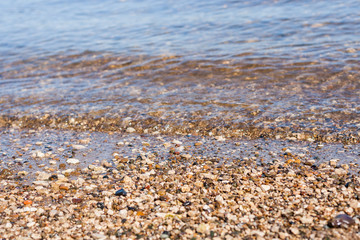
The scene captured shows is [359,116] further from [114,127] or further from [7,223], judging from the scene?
[7,223]

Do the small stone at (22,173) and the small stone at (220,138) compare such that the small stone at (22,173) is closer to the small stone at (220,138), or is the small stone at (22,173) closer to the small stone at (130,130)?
the small stone at (130,130)

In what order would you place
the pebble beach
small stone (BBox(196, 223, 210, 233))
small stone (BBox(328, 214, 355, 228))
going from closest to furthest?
small stone (BBox(328, 214, 355, 228))
small stone (BBox(196, 223, 210, 233))
the pebble beach

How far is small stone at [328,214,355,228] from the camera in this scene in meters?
4.18

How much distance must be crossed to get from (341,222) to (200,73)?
8.23m

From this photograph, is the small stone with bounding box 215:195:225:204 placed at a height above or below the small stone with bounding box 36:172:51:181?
below

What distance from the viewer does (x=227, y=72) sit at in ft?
38.1

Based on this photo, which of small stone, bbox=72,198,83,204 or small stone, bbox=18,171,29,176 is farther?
small stone, bbox=18,171,29,176

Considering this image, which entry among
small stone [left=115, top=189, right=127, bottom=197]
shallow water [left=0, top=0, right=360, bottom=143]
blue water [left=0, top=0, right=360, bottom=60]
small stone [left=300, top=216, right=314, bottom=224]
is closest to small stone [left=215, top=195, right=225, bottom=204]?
small stone [left=300, top=216, right=314, bottom=224]

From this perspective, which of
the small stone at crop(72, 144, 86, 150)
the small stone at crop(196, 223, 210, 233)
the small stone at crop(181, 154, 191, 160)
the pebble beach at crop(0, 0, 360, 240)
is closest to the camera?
the small stone at crop(196, 223, 210, 233)

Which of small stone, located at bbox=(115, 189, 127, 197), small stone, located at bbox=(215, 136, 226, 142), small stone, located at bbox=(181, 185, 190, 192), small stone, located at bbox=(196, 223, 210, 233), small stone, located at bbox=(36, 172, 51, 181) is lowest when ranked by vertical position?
small stone, located at bbox=(215, 136, 226, 142)

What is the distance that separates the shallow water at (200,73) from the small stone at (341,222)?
2892mm

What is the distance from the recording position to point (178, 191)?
5.21 meters

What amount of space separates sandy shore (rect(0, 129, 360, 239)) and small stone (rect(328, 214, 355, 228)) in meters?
0.01

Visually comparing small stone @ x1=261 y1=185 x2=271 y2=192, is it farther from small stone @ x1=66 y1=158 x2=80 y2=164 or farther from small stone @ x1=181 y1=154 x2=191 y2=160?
small stone @ x1=66 y1=158 x2=80 y2=164
